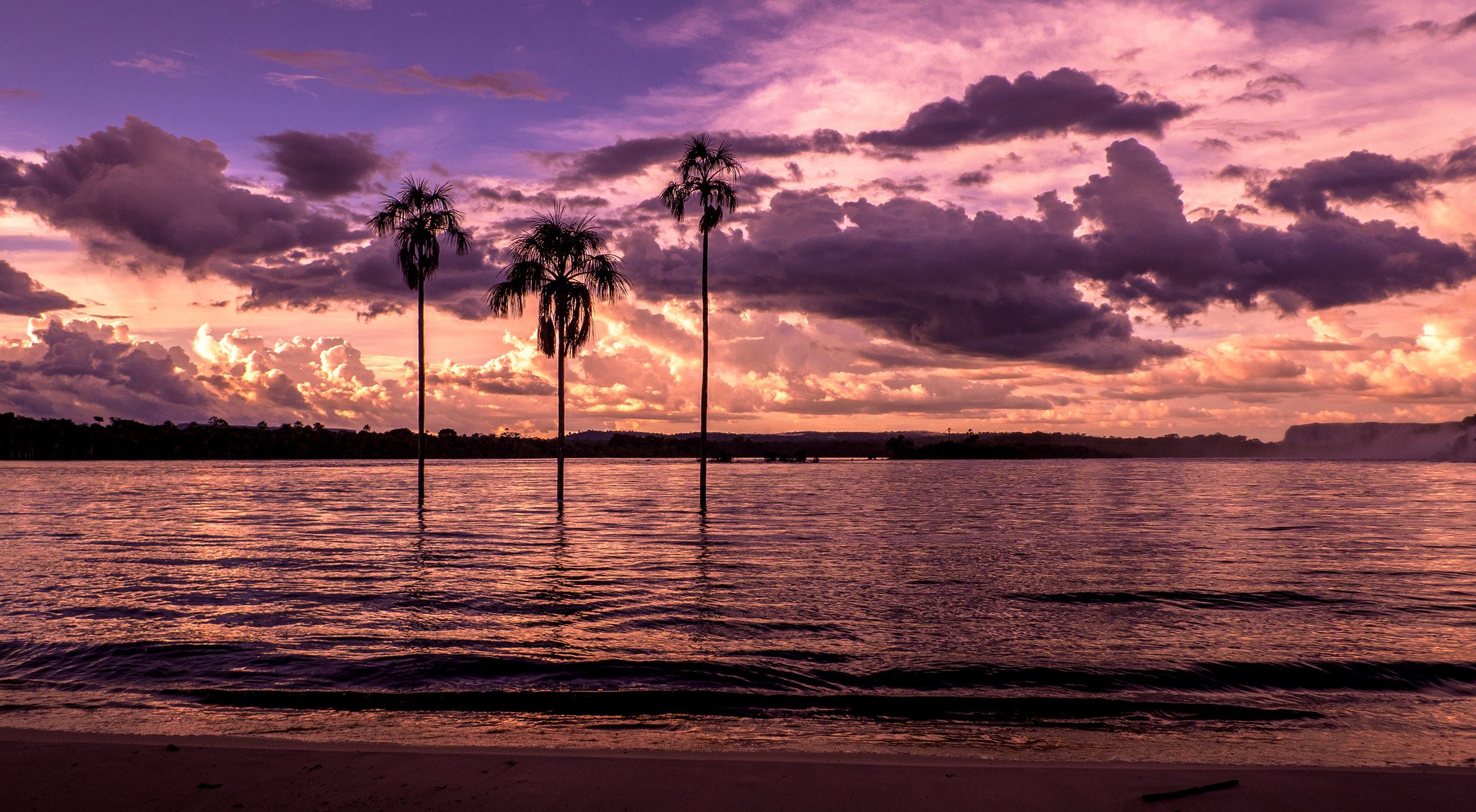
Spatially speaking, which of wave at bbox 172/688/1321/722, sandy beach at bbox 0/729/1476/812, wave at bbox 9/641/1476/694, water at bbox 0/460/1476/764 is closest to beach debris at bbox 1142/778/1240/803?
sandy beach at bbox 0/729/1476/812

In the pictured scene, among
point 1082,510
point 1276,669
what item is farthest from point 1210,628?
point 1082,510

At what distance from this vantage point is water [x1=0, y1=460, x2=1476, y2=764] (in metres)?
9.87

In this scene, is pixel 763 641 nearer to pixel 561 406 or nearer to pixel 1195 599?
pixel 1195 599

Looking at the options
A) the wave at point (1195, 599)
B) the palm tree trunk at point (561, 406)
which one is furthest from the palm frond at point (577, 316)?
→ the wave at point (1195, 599)

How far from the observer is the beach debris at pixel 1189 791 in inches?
274

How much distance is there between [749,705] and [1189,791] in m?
5.35

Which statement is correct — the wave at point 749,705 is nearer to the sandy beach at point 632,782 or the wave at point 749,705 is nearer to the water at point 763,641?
the water at point 763,641

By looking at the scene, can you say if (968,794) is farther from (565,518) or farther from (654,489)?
(654,489)

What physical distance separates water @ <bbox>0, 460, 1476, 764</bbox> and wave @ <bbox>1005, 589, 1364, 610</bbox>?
6.2 inches

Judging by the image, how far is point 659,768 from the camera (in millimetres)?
7590

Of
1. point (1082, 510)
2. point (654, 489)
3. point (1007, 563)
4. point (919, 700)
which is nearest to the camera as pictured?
point (919, 700)

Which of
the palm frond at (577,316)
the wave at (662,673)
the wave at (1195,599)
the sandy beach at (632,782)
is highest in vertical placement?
the palm frond at (577,316)

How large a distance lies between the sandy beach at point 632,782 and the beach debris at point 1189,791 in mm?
39

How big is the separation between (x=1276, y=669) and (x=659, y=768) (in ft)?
35.1
